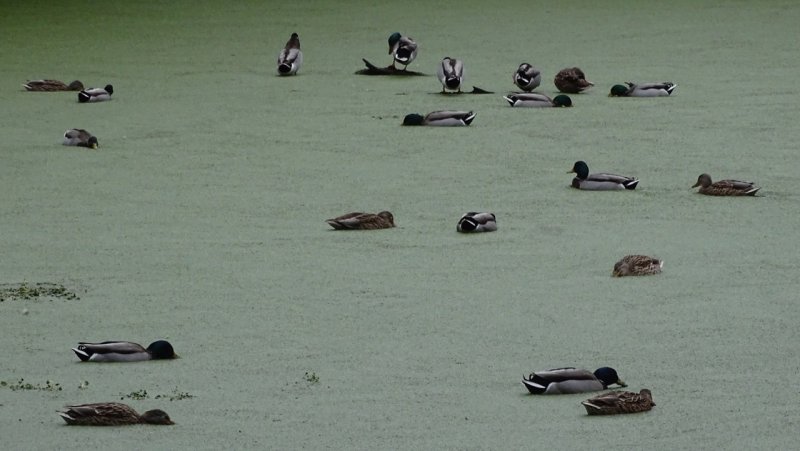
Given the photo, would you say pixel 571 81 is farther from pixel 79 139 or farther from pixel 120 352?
pixel 120 352

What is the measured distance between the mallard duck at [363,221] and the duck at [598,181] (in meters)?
1.35

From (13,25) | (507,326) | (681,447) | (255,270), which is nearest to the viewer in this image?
(681,447)

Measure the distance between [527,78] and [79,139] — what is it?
326 cm

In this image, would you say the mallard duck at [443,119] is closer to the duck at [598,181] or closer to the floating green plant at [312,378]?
the duck at [598,181]

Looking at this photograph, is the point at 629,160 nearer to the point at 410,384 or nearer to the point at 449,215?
the point at 449,215

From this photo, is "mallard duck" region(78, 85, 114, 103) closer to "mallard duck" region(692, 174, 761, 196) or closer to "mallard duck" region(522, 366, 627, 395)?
"mallard duck" region(692, 174, 761, 196)

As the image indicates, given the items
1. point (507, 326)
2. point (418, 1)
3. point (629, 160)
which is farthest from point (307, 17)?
point (507, 326)

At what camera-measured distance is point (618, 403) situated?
6.17 m

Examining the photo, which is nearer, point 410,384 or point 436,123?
point 410,384

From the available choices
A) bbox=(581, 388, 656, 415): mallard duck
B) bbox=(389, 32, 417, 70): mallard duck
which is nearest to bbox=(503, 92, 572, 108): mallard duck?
bbox=(389, 32, 417, 70): mallard duck

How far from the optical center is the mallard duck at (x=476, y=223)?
9383mm

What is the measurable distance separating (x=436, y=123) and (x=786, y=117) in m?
2.28

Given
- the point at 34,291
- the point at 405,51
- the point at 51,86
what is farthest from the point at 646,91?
the point at 34,291

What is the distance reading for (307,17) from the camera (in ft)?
62.0
